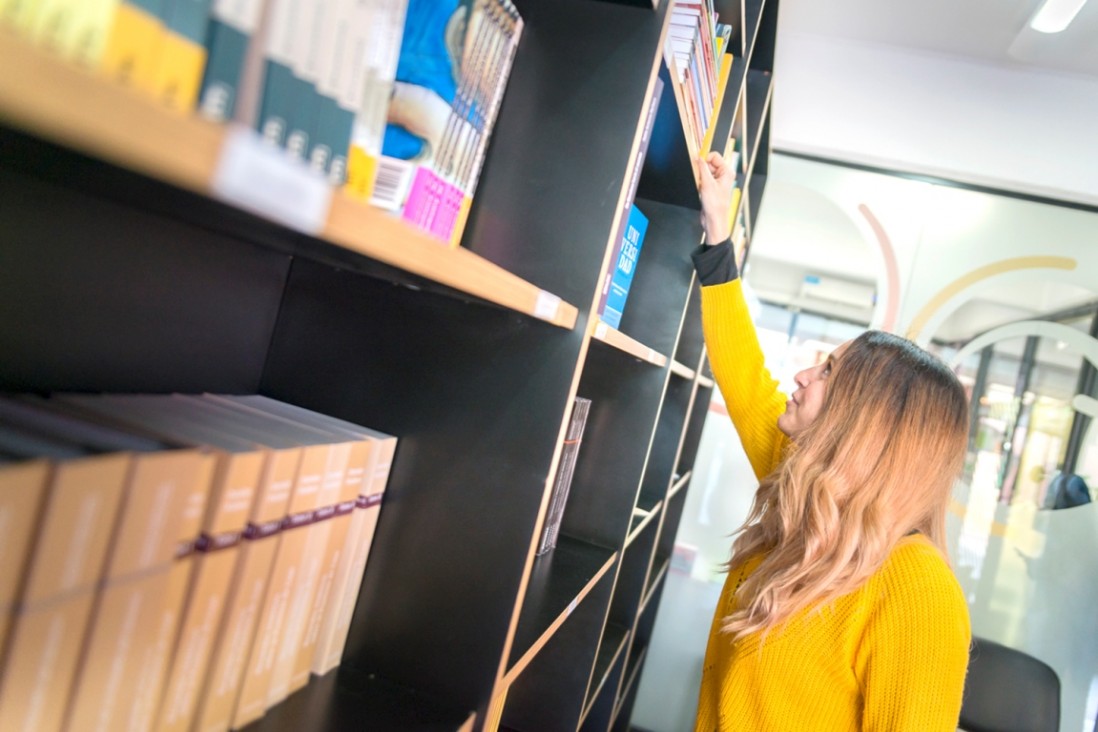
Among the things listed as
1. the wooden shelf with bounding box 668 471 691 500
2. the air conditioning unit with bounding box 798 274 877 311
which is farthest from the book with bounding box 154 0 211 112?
the air conditioning unit with bounding box 798 274 877 311

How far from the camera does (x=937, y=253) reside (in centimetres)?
328

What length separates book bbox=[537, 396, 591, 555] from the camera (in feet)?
4.80

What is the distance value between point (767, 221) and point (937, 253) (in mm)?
743

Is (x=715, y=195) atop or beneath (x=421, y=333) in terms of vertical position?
atop

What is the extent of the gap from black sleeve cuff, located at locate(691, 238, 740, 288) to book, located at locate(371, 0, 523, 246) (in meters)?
1.06

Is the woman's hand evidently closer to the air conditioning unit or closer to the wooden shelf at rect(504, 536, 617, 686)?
the wooden shelf at rect(504, 536, 617, 686)

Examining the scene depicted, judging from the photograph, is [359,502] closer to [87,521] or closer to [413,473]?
[413,473]

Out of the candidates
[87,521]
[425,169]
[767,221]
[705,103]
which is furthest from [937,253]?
[87,521]

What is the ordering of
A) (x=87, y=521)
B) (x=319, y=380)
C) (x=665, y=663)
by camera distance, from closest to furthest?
(x=87, y=521), (x=319, y=380), (x=665, y=663)

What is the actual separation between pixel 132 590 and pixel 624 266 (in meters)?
1.15

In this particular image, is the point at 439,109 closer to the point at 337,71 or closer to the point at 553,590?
the point at 337,71

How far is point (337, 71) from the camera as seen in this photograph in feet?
1.74

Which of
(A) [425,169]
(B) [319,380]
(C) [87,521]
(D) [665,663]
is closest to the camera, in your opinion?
(C) [87,521]

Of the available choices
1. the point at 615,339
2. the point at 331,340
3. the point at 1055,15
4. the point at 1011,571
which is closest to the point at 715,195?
the point at 615,339
